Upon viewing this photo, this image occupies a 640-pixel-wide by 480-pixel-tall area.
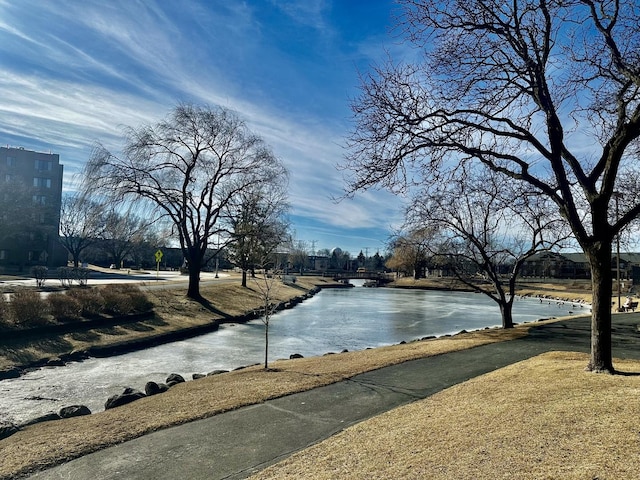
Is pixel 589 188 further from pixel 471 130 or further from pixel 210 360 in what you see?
pixel 210 360

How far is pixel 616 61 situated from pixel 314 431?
25.3 feet

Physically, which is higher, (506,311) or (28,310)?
(506,311)

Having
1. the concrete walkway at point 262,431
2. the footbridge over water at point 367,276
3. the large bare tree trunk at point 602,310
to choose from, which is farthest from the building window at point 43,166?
the large bare tree trunk at point 602,310

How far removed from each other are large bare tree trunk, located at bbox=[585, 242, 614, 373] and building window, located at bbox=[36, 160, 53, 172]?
65665 millimetres

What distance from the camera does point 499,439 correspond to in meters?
4.82

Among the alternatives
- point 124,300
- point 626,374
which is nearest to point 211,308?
point 124,300

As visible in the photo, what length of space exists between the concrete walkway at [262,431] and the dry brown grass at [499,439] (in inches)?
17.4

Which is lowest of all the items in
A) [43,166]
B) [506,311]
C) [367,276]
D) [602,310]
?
[367,276]

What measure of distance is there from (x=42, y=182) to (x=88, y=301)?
48.5m

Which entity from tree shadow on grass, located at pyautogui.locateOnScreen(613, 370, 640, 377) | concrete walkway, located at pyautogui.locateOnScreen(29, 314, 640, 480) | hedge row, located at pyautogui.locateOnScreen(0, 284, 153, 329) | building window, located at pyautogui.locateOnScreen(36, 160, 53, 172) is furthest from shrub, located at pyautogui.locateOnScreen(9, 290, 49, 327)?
building window, located at pyautogui.locateOnScreen(36, 160, 53, 172)

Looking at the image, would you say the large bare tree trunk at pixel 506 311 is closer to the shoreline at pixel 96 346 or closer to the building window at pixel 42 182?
the shoreline at pixel 96 346

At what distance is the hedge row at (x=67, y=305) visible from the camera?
15.4 m

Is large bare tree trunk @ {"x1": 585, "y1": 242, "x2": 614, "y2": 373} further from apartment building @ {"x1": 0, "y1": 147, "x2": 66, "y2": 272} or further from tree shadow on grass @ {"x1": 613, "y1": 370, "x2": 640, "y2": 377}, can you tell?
apartment building @ {"x1": 0, "y1": 147, "x2": 66, "y2": 272}

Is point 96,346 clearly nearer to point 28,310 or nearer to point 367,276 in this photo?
point 28,310
